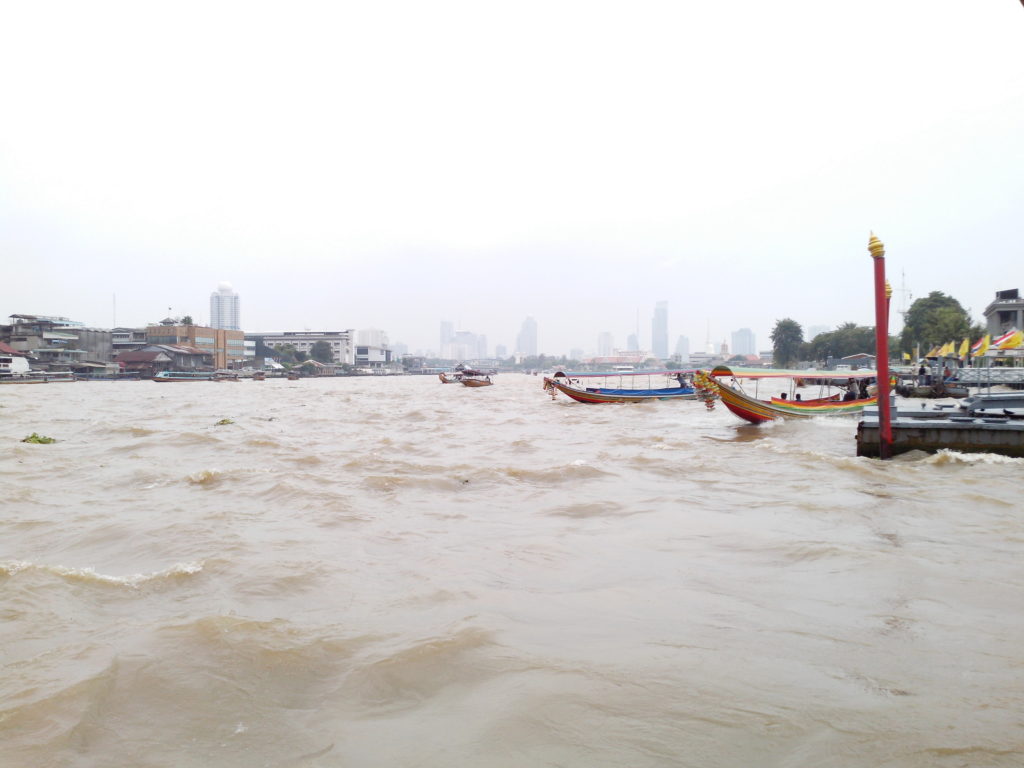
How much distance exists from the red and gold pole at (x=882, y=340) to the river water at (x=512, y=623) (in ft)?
5.28

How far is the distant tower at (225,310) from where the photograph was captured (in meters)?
170

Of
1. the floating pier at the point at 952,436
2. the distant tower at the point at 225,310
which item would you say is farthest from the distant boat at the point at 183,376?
the distant tower at the point at 225,310

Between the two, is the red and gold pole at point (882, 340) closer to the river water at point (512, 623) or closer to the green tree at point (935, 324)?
the river water at point (512, 623)

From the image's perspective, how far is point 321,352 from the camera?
96.8m

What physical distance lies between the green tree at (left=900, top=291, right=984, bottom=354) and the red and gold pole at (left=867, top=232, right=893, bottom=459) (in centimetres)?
3930

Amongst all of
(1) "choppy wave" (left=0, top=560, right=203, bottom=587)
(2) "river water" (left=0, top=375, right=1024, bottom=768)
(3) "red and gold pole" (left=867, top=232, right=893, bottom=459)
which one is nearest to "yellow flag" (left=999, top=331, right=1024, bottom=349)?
(3) "red and gold pole" (left=867, top=232, right=893, bottom=459)

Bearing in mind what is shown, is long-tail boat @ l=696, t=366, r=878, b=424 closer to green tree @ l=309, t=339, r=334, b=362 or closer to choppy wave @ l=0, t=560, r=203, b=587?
choppy wave @ l=0, t=560, r=203, b=587

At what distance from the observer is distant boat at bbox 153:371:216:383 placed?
54.7m

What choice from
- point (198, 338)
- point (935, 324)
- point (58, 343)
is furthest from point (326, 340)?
point (935, 324)

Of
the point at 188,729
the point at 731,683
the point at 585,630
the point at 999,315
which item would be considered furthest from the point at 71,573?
the point at 999,315

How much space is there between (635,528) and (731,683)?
2695mm

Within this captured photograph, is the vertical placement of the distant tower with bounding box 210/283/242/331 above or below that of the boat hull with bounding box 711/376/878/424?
above

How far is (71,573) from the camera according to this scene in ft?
13.3

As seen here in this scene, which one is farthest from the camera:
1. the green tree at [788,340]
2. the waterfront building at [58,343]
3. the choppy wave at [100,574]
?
the green tree at [788,340]
